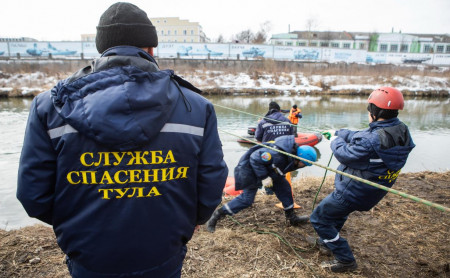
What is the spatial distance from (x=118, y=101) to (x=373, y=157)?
7.79ft

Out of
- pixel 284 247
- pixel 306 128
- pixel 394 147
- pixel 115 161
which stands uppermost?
pixel 115 161

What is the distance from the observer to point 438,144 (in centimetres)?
1159

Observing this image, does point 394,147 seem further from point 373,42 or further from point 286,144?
point 373,42

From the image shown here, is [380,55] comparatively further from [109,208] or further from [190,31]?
[190,31]

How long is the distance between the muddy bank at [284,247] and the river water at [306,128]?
1399mm

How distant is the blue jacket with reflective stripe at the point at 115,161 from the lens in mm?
1144

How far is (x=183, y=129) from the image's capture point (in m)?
1.29

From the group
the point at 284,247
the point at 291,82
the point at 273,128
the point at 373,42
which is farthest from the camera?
the point at 373,42

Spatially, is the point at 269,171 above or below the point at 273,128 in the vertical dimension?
below

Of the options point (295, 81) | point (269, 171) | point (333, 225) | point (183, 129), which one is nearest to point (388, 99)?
point (333, 225)

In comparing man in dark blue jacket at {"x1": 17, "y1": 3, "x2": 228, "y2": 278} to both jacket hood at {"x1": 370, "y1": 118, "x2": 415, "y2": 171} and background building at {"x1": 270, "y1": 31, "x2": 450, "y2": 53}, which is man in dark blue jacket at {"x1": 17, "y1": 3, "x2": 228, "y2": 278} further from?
background building at {"x1": 270, "y1": 31, "x2": 450, "y2": 53}

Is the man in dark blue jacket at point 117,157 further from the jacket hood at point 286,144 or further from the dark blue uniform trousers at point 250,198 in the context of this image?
the dark blue uniform trousers at point 250,198

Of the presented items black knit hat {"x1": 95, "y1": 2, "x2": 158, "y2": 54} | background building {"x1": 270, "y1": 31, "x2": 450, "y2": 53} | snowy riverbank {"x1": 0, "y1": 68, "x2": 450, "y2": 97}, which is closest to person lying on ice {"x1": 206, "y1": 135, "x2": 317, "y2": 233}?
black knit hat {"x1": 95, "y1": 2, "x2": 158, "y2": 54}

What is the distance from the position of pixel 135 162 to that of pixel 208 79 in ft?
97.5
